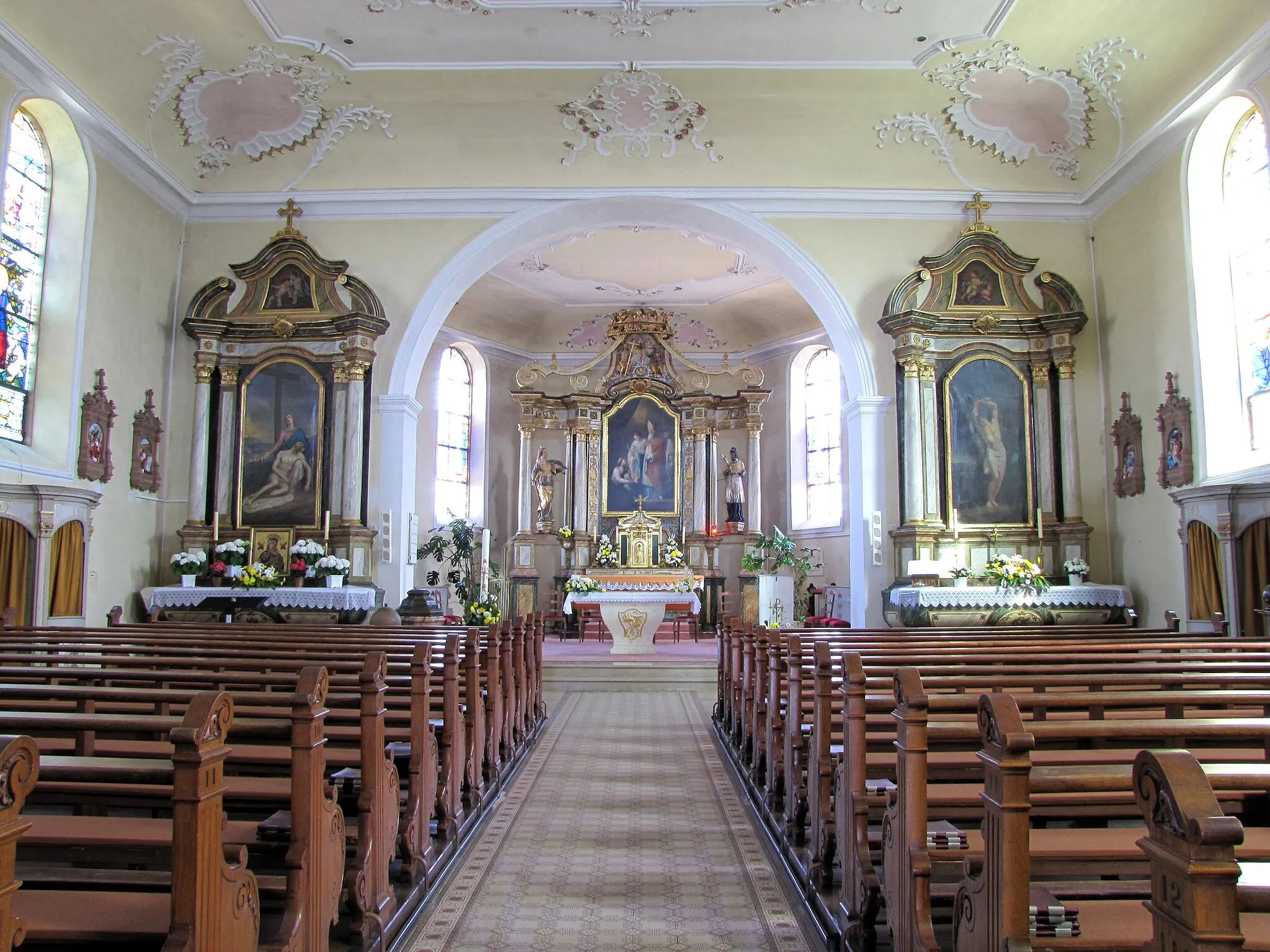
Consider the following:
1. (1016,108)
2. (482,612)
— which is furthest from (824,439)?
(482,612)

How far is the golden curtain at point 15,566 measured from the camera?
8630 mm

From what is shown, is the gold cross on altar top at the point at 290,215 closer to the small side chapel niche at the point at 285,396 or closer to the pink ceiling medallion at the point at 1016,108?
the small side chapel niche at the point at 285,396

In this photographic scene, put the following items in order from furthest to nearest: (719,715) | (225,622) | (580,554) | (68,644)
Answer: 1. (580,554)
2. (225,622)
3. (719,715)
4. (68,644)

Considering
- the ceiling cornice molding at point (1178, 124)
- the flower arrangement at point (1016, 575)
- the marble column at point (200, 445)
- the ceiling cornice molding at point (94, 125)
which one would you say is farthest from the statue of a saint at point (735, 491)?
the ceiling cornice molding at point (94, 125)

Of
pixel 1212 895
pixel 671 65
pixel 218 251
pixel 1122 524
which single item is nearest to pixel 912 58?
pixel 671 65

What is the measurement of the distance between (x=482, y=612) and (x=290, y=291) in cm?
505

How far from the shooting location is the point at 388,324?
1254 centimetres

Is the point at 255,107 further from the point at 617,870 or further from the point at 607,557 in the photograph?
the point at 617,870

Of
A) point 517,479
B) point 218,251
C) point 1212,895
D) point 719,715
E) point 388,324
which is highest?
point 218,251

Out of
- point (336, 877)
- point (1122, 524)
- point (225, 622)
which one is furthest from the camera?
point (1122, 524)

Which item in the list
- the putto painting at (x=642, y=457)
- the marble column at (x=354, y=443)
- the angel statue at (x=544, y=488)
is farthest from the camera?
the putto painting at (x=642, y=457)

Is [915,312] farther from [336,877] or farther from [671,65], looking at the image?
[336,877]

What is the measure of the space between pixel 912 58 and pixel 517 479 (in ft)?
35.1

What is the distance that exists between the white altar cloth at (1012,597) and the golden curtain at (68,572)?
9131 mm
